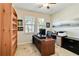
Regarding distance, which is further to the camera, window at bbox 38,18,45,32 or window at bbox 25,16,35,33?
window at bbox 38,18,45,32

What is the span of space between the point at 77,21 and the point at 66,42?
48.9 inches

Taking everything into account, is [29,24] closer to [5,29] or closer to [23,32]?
[23,32]

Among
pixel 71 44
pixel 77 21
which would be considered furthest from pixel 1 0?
pixel 77 21

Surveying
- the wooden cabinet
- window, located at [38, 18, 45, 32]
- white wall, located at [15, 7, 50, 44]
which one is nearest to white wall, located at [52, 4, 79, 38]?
window, located at [38, 18, 45, 32]

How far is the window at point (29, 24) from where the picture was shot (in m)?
6.77

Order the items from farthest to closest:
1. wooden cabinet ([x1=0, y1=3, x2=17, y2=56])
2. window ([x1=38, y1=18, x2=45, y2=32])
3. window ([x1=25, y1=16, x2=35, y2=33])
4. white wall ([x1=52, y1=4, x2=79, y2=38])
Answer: window ([x1=38, y1=18, x2=45, y2=32]) → window ([x1=25, y1=16, x2=35, y2=33]) → white wall ([x1=52, y1=4, x2=79, y2=38]) → wooden cabinet ([x1=0, y1=3, x2=17, y2=56])

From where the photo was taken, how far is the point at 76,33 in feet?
15.9

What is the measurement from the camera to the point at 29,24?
692 centimetres

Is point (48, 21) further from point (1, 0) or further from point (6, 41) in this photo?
point (1, 0)

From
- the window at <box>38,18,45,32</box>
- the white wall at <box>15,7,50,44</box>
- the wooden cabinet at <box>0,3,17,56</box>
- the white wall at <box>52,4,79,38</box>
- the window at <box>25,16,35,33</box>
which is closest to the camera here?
the wooden cabinet at <box>0,3,17,56</box>

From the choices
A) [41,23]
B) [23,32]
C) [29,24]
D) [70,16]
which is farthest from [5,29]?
[41,23]

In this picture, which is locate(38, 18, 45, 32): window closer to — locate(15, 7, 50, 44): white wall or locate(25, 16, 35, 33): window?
locate(15, 7, 50, 44): white wall

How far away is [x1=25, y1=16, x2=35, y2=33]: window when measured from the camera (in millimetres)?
6766

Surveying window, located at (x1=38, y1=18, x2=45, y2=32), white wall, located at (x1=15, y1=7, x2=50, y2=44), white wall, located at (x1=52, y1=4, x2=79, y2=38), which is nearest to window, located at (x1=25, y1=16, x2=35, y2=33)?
white wall, located at (x1=15, y1=7, x2=50, y2=44)
